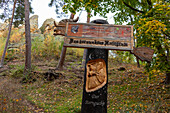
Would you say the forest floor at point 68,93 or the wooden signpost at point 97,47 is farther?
the forest floor at point 68,93

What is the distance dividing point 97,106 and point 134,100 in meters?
3.42

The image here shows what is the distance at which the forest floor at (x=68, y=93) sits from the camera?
16.6 feet

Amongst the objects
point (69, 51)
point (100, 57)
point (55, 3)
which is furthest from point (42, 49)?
point (100, 57)

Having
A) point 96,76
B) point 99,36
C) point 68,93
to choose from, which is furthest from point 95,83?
point 68,93

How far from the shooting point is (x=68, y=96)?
7.53 metres

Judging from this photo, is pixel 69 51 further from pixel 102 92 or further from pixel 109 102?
pixel 102 92

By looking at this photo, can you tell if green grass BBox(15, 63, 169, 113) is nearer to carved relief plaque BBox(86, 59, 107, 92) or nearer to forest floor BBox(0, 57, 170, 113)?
forest floor BBox(0, 57, 170, 113)

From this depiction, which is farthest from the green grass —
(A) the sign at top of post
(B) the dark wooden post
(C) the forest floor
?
(A) the sign at top of post

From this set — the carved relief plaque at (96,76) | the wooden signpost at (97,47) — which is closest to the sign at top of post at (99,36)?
the wooden signpost at (97,47)

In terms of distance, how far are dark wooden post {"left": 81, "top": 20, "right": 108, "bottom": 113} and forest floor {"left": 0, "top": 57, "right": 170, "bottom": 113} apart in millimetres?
1948

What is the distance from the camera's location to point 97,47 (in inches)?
141

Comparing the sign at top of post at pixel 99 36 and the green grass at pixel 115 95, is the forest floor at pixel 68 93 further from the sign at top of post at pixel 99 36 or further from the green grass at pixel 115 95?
the sign at top of post at pixel 99 36

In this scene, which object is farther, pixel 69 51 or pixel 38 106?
pixel 69 51

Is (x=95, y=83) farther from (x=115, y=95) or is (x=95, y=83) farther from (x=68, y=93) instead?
(x=68, y=93)
